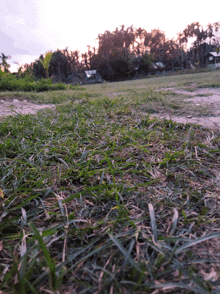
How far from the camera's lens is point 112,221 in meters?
0.57

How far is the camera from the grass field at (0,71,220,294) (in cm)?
41

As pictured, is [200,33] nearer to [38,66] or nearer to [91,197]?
[38,66]

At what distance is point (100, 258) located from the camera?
1.56 feet

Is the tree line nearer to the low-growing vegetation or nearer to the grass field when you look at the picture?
the low-growing vegetation

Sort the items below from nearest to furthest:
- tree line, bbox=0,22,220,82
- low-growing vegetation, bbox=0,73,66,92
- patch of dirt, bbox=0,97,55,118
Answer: patch of dirt, bbox=0,97,55,118 < low-growing vegetation, bbox=0,73,66,92 < tree line, bbox=0,22,220,82

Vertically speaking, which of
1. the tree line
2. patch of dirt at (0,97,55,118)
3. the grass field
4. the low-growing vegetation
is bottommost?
the grass field

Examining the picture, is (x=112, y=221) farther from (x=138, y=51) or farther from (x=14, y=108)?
(x=138, y=51)

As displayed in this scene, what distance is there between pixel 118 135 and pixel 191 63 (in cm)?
4292

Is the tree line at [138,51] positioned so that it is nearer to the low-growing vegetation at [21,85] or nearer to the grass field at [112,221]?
the low-growing vegetation at [21,85]

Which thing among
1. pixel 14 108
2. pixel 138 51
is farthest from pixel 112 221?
pixel 138 51

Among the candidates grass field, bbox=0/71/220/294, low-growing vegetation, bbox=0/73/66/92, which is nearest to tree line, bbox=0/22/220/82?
low-growing vegetation, bbox=0/73/66/92

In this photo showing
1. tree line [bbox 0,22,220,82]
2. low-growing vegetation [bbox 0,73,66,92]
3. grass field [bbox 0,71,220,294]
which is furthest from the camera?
tree line [bbox 0,22,220,82]

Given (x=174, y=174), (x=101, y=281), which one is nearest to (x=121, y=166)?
(x=174, y=174)

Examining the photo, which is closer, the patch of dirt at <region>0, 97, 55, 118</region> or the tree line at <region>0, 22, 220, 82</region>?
the patch of dirt at <region>0, 97, 55, 118</region>
